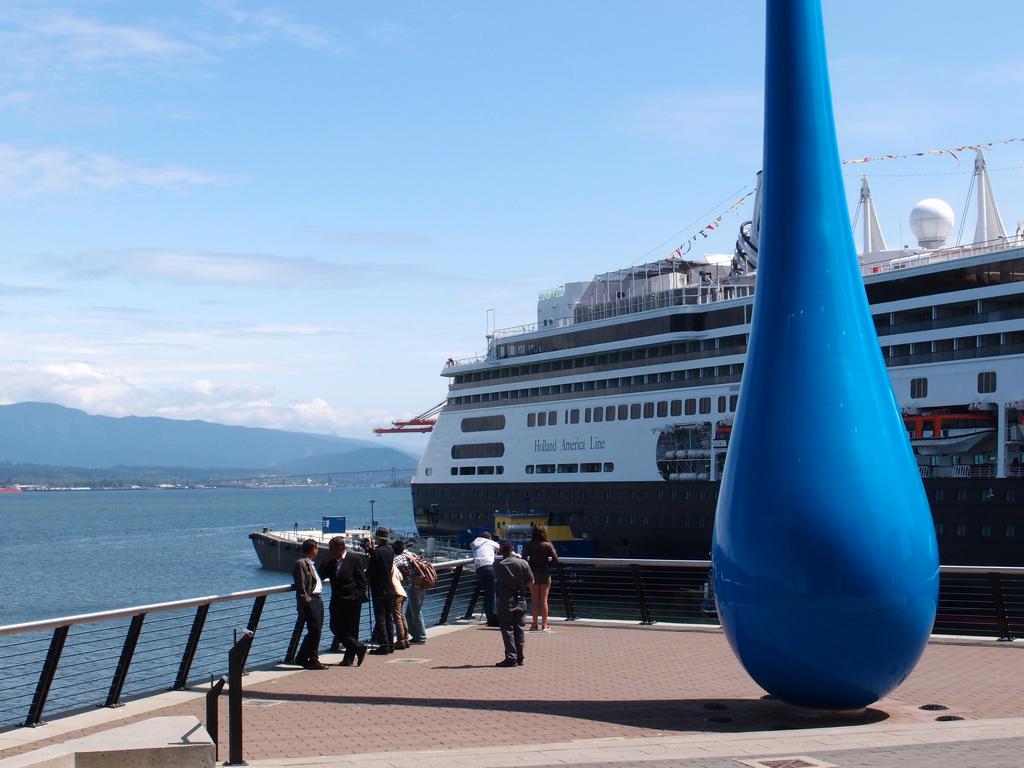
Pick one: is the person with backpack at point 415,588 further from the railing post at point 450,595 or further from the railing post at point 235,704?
the railing post at point 235,704

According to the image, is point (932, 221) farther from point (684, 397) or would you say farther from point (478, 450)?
point (478, 450)

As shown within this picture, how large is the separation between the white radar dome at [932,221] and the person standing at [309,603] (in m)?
35.3

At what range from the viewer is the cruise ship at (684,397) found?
37.0 meters

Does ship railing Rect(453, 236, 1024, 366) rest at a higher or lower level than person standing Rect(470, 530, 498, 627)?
higher

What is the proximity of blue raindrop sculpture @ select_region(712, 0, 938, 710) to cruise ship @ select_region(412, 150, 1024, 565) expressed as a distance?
25063 mm

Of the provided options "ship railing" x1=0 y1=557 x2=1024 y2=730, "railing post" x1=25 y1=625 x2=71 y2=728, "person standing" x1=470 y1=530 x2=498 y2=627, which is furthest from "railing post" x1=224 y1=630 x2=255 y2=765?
"person standing" x1=470 y1=530 x2=498 y2=627

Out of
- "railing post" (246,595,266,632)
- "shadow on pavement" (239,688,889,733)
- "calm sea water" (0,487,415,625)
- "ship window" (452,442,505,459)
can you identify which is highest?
"ship window" (452,442,505,459)

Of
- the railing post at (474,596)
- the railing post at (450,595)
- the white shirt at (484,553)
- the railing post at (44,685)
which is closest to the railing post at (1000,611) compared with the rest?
the white shirt at (484,553)

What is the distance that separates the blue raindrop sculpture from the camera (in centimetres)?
1010

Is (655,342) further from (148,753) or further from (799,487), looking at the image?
(148,753)

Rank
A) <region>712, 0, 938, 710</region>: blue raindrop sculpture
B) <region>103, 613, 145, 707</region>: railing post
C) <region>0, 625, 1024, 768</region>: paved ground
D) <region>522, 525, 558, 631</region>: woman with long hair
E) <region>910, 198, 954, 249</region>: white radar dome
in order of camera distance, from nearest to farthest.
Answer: <region>0, 625, 1024, 768</region>: paved ground
<region>712, 0, 938, 710</region>: blue raindrop sculpture
<region>103, 613, 145, 707</region>: railing post
<region>522, 525, 558, 631</region>: woman with long hair
<region>910, 198, 954, 249</region>: white radar dome

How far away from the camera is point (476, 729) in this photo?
9.90m

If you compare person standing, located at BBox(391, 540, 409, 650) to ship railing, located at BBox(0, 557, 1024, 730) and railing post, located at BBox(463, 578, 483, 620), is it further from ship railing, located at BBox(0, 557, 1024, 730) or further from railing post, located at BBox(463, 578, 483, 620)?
railing post, located at BBox(463, 578, 483, 620)

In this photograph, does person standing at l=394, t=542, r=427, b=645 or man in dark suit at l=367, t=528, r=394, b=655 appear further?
person standing at l=394, t=542, r=427, b=645
